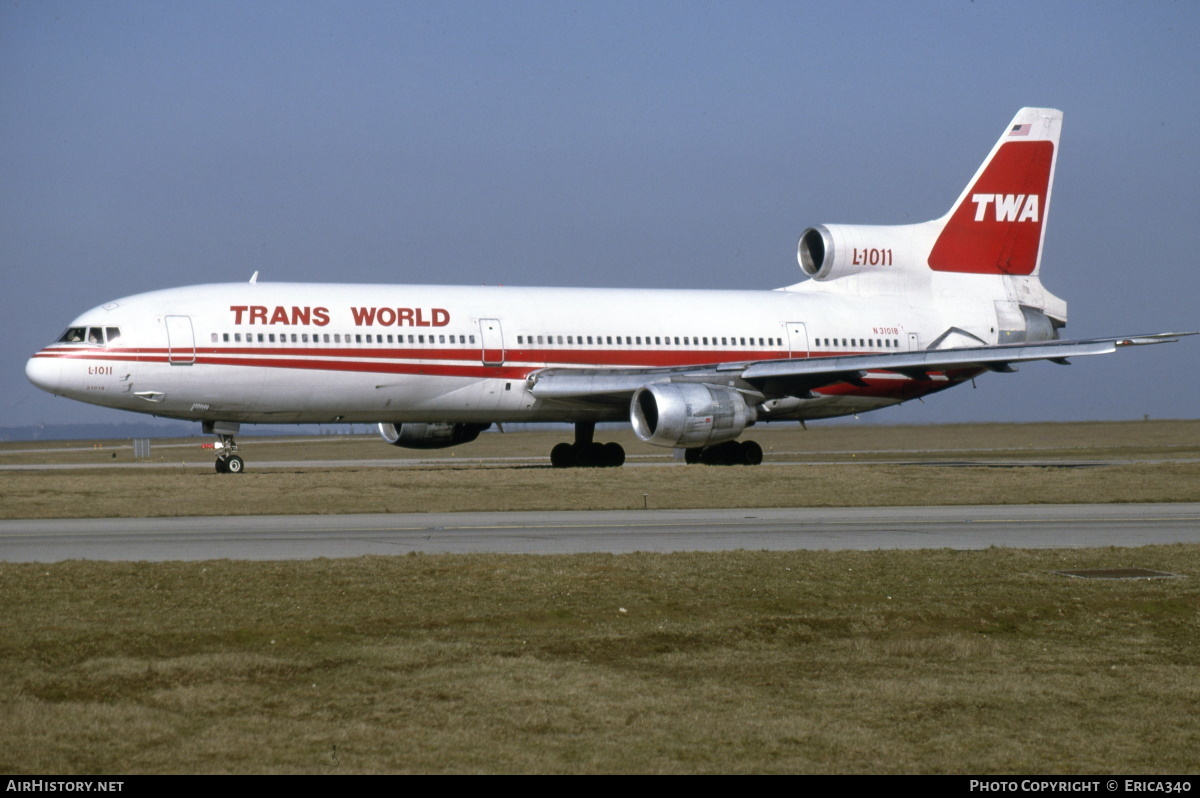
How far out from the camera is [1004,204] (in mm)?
41938

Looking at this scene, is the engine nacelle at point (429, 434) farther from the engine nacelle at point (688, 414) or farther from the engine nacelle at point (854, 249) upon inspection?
the engine nacelle at point (854, 249)

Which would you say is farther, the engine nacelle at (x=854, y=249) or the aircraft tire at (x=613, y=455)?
the engine nacelle at (x=854, y=249)

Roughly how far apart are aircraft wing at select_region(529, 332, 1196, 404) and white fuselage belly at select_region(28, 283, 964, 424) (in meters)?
0.91

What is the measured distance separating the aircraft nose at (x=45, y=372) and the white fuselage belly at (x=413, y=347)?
13 centimetres

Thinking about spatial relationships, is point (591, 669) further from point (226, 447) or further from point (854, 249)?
point (854, 249)

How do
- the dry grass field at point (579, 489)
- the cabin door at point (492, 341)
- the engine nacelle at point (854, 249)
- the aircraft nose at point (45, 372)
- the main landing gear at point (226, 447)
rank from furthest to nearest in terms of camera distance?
the engine nacelle at point (854, 249)
the cabin door at point (492, 341)
the main landing gear at point (226, 447)
the aircraft nose at point (45, 372)
the dry grass field at point (579, 489)

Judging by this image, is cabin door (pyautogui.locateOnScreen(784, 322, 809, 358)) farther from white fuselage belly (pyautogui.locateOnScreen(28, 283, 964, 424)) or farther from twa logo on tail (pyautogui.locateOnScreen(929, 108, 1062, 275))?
twa logo on tail (pyautogui.locateOnScreen(929, 108, 1062, 275))

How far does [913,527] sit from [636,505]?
6001mm

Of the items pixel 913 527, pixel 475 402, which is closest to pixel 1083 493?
pixel 913 527

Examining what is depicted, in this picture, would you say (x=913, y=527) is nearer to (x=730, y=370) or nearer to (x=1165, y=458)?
(x=730, y=370)

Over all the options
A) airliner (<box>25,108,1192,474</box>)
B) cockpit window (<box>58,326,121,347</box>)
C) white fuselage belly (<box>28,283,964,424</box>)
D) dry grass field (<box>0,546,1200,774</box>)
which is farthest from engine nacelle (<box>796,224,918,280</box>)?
dry grass field (<box>0,546,1200,774</box>)

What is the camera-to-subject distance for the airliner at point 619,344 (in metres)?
30.8

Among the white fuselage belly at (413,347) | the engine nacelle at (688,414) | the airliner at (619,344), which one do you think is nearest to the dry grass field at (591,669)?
the engine nacelle at (688,414)

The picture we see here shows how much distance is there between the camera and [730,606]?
1180 centimetres
